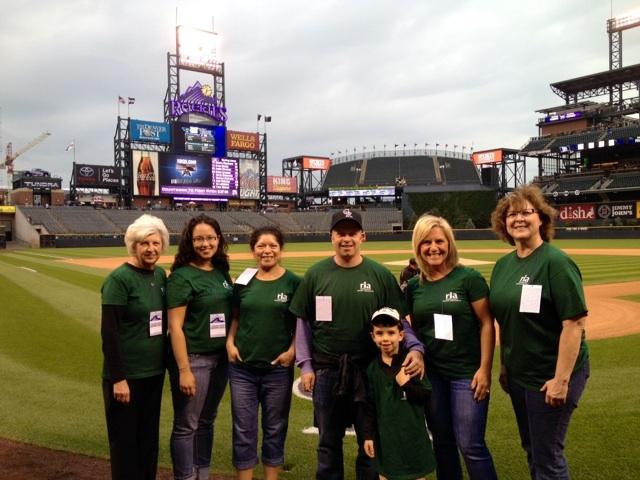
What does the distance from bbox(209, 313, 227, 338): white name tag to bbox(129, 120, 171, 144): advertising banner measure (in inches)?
2423

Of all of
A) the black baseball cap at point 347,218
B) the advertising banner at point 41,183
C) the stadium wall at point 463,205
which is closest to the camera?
the black baseball cap at point 347,218

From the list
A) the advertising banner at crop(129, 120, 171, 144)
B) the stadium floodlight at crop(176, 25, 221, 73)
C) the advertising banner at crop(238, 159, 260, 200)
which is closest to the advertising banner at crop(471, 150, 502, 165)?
the advertising banner at crop(238, 159, 260, 200)

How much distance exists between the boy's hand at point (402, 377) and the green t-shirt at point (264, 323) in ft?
2.73

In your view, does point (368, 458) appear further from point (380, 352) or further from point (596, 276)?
point (596, 276)

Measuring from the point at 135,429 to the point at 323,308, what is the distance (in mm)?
1499

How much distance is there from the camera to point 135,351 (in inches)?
131

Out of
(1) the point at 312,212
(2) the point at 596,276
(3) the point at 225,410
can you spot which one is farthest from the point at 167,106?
(3) the point at 225,410

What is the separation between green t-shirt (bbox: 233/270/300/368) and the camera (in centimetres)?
343

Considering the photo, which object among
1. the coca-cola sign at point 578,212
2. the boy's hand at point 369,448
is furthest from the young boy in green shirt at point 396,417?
the coca-cola sign at point 578,212

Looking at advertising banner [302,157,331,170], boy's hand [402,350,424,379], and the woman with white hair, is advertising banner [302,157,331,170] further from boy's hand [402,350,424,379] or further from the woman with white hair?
boy's hand [402,350,424,379]

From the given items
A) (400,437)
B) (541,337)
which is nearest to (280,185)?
(400,437)

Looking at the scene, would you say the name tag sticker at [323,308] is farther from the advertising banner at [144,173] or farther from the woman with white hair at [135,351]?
the advertising banner at [144,173]

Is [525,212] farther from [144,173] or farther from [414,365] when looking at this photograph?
[144,173]

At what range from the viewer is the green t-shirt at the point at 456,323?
3.10 m
